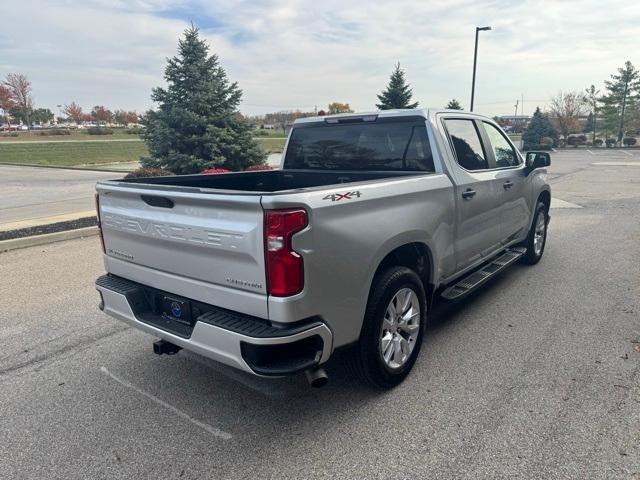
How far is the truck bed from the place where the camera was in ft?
13.9

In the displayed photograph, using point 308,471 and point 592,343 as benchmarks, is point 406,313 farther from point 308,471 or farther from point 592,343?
point 592,343

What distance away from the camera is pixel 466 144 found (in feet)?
14.7

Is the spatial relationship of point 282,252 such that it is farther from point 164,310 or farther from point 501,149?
point 501,149

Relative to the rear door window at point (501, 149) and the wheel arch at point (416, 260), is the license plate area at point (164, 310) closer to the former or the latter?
the wheel arch at point (416, 260)

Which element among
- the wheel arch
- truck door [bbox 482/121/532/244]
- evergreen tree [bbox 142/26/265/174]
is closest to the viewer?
the wheel arch

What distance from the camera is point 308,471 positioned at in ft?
8.47

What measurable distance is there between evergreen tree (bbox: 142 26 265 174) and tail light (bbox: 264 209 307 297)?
490 inches

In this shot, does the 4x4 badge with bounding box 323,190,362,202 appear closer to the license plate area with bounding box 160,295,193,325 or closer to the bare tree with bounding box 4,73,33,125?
the license plate area with bounding box 160,295,193,325

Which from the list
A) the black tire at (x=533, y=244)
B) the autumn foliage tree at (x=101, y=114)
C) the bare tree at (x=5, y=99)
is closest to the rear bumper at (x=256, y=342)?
the black tire at (x=533, y=244)

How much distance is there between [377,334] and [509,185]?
2868mm

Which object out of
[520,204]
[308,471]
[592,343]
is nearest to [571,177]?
[520,204]

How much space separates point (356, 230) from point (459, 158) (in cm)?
184

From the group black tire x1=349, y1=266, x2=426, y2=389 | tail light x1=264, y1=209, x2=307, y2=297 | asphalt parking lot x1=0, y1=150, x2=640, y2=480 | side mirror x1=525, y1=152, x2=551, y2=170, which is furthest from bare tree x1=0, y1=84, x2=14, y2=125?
tail light x1=264, y1=209, x2=307, y2=297

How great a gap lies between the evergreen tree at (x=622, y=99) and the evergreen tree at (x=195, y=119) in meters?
57.6
